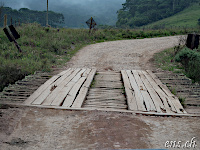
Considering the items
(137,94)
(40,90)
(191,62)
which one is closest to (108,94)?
(137,94)

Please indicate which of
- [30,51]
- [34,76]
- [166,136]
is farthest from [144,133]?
[30,51]

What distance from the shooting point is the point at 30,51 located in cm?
919

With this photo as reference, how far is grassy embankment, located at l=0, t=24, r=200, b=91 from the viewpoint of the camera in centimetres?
644

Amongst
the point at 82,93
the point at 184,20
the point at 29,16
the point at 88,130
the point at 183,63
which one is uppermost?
the point at 184,20

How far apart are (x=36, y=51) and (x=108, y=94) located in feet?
19.0

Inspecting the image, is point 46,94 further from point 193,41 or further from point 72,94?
point 193,41

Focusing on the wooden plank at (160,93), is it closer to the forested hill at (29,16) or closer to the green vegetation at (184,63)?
the green vegetation at (184,63)

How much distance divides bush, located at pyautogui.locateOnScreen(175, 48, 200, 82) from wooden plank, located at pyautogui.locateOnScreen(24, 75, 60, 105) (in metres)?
4.40

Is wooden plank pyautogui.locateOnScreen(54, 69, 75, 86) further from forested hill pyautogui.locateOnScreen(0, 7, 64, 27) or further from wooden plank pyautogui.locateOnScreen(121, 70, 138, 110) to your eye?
forested hill pyautogui.locateOnScreen(0, 7, 64, 27)

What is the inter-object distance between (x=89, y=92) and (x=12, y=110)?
1.90 metres

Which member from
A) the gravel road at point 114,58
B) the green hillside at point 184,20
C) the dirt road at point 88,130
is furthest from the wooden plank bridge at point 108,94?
the green hillside at point 184,20

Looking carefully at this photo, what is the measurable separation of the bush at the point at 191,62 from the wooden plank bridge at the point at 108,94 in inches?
50.4

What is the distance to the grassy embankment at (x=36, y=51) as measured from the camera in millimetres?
6441

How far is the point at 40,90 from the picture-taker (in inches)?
195
